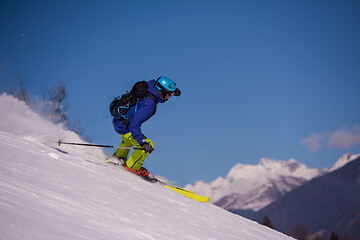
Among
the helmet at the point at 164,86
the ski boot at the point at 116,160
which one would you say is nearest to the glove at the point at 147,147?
the helmet at the point at 164,86

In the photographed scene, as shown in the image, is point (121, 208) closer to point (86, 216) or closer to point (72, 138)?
point (86, 216)

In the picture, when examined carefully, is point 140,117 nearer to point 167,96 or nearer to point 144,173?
point 167,96

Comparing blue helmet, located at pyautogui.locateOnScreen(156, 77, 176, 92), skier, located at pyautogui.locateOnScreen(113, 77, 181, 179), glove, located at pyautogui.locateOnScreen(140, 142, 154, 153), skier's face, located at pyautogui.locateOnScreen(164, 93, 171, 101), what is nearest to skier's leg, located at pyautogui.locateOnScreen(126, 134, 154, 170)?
skier, located at pyautogui.locateOnScreen(113, 77, 181, 179)

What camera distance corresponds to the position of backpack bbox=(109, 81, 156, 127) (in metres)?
7.08

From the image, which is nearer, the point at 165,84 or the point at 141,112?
the point at 141,112

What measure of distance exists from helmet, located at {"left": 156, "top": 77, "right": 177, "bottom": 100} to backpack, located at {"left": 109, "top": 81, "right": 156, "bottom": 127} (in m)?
0.20

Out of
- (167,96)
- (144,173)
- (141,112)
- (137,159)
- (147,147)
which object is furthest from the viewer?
(144,173)

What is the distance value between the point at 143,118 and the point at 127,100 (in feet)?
1.77

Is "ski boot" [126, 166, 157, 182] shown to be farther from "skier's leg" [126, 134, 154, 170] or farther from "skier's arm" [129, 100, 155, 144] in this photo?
"skier's arm" [129, 100, 155, 144]

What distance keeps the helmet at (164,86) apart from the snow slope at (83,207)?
1652mm

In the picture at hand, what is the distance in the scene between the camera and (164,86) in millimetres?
7125

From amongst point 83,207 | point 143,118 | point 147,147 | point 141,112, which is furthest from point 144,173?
Answer: point 83,207

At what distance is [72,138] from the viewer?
10688 mm

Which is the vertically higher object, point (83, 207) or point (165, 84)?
point (165, 84)
